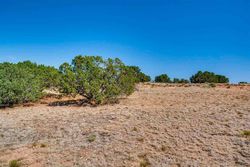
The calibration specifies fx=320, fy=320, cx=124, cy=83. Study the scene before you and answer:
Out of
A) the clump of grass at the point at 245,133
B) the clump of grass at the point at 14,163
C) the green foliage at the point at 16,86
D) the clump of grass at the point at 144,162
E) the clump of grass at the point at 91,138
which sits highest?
the green foliage at the point at 16,86

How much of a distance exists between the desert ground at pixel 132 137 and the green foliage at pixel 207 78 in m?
31.2

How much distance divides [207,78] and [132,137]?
3723cm

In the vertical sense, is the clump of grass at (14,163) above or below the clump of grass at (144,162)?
below

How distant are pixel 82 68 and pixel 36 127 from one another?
715 centimetres

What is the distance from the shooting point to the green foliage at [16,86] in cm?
2011

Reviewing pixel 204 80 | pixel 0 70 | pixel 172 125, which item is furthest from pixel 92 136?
pixel 204 80

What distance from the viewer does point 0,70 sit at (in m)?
21.5

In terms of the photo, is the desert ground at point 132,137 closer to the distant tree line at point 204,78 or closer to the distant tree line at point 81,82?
the distant tree line at point 81,82

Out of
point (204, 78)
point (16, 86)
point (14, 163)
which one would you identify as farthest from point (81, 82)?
point (204, 78)

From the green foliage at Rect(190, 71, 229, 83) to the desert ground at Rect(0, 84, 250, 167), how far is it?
3119 centimetres

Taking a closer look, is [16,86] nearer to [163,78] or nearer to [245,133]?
[245,133]

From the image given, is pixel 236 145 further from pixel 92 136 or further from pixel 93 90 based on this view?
pixel 93 90

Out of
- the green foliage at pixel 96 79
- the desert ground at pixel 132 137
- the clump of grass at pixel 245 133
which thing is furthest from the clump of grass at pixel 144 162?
the green foliage at pixel 96 79

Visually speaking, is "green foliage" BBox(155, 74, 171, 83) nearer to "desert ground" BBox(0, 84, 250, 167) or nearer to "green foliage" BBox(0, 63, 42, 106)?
"green foliage" BBox(0, 63, 42, 106)
